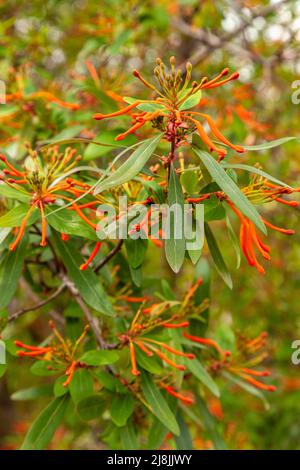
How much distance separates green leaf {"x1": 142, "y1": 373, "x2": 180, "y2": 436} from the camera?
1.12 m

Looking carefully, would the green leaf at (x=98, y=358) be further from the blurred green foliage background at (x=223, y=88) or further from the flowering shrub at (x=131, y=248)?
the blurred green foliage background at (x=223, y=88)

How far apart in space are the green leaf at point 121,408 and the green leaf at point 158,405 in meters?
0.05

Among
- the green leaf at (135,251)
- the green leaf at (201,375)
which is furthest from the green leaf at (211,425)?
the green leaf at (135,251)

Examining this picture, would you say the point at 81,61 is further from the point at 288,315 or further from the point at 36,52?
the point at 288,315

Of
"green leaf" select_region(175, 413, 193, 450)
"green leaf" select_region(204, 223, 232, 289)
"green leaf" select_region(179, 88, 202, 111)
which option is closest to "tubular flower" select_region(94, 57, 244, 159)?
"green leaf" select_region(179, 88, 202, 111)

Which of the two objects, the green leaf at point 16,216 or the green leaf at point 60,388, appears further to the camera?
the green leaf at point 60,388

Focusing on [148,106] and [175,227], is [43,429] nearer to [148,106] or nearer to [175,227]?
[175,227]

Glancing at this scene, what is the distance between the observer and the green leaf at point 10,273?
110 centimetres

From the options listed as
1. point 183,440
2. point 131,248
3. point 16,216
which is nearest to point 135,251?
point 131,248

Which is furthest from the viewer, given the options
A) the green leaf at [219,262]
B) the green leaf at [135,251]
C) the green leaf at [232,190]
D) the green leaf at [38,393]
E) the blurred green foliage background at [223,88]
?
the blurred green foliage background at [223,88]

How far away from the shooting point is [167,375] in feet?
4.06

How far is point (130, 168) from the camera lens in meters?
0.82

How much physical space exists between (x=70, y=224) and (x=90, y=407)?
41 centimetres

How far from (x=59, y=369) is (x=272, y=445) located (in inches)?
54.7
